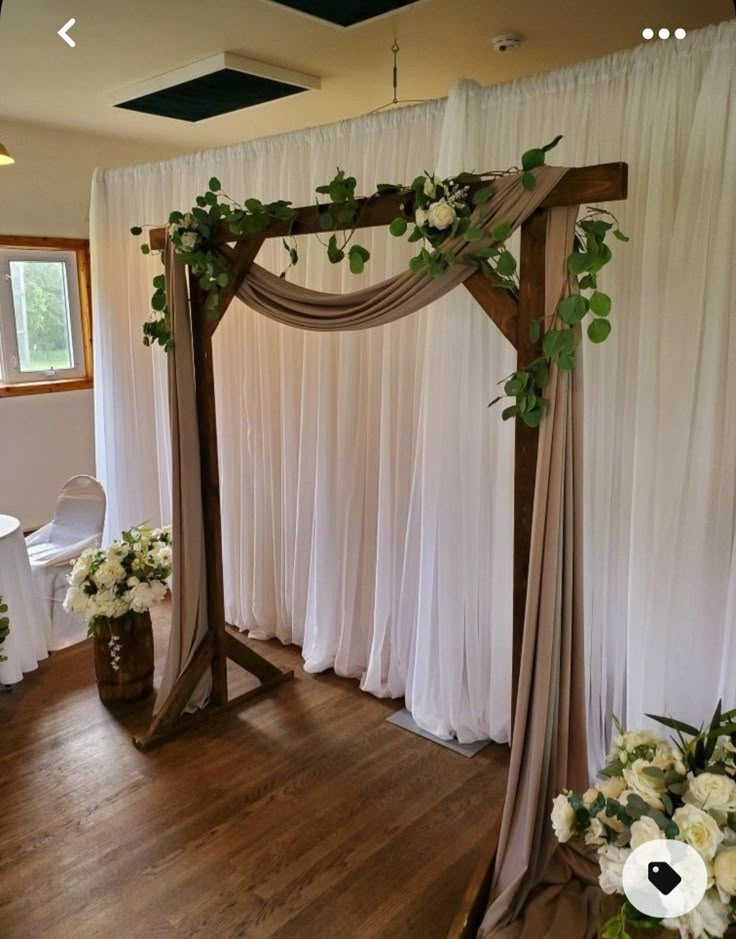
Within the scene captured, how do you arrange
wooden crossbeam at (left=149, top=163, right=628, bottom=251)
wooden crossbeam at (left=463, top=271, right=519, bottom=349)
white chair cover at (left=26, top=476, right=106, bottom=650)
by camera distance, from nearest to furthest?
wooden crossbeam at (left=149, top=163, right=628, bottom=251) → wooden crossbeam at (left=463, top=271, right=519, bottom=349) → white chair cover at (left=26, top=476, right=106, bottom=650)

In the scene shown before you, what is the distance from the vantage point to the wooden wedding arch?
1.98 m

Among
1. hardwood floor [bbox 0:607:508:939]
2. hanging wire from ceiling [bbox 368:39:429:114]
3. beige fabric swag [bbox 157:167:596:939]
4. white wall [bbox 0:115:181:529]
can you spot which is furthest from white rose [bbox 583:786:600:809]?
white wall [bbox 0:115:181:529]

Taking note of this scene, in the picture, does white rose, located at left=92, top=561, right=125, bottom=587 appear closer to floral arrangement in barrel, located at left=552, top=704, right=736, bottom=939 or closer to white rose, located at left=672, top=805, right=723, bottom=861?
floral arrangement in barrel, located at left=552, top=704, right=736, bottom=939

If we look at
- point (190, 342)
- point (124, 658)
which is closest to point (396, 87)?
point (190, 342)

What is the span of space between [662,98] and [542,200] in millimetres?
627

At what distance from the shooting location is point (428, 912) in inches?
85.6

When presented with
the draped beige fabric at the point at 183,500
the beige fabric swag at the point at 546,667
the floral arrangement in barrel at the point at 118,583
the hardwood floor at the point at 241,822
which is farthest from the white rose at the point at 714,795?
the floral arrangement in barrel at the point at 118,583

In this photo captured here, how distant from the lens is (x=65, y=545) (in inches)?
154

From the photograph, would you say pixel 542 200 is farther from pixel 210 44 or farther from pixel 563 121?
pixel 210 44

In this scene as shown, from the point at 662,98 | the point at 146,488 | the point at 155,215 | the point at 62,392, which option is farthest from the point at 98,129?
the point at 662,98

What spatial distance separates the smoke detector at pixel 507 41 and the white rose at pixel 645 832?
3071mm

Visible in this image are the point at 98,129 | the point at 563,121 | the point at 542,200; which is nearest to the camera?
the point at 542,200

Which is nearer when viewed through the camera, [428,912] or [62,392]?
[428,912]

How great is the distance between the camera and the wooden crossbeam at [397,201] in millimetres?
1869
